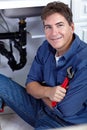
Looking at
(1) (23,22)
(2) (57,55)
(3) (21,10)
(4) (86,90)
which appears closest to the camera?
(4) (86,90)

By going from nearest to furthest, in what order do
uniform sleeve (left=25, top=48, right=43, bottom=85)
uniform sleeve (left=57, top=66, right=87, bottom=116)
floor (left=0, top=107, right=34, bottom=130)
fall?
uniform sleeve (left=57, top=66, right=87, bottom=116) < uniform sleeve (left=25, top=48, right=43, bottom=85) < floor (left=0, top=107, right=34, bottom=130)

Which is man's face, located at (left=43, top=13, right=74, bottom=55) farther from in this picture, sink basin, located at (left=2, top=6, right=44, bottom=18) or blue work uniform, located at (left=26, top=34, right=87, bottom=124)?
sink basin, located at (left=2, top=6, right=44, bottom=18)

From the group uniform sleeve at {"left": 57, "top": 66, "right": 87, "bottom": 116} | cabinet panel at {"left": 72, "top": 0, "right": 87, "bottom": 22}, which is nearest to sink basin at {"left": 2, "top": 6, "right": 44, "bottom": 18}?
cabinet panel at {"left": 72, "top": 0, "right": 87, "bottom": 22}

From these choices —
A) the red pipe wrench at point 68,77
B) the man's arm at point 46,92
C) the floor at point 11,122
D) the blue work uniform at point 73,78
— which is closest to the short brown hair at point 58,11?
the blue work uniform at point 73,78

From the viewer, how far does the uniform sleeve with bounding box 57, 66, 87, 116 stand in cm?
114

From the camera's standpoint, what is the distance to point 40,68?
145 centimetres

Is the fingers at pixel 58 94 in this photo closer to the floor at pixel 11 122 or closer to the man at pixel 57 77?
the man at pixel 57 77

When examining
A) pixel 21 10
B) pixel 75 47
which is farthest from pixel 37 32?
pixel 75 47

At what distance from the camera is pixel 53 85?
133 cm

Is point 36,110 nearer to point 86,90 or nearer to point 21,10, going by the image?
point 86,90

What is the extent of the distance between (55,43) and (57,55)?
0.10 meters

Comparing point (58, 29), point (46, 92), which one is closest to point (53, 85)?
point (46, 92)

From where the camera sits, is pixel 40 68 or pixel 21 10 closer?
pixel 40 68

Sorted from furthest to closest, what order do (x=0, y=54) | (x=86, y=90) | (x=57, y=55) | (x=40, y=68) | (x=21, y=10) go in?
1. (x=0, y=54)
2. (x=21, y=10)
3. (x=40, y=68)
4. (x=57, y=55)
5. (x=86, y=90)
